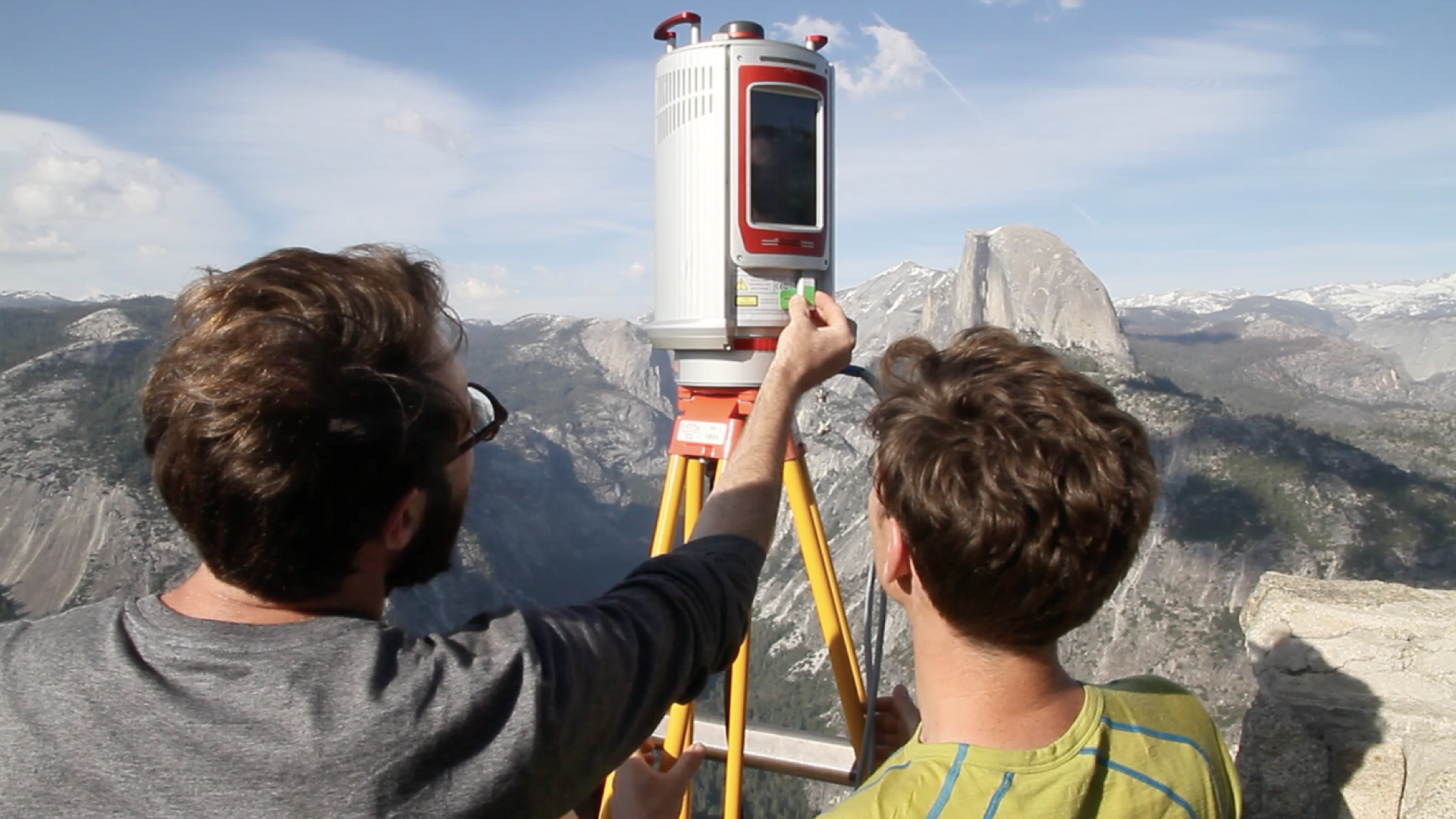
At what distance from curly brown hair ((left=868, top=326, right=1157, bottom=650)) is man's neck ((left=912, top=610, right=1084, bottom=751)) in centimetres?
4

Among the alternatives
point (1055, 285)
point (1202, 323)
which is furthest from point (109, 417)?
point (1202, 323)

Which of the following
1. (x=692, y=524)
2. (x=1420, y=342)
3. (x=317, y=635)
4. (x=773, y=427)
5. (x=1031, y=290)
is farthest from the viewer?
(x=1420, y=342)

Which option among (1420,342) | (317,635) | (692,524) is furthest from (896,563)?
(1420,342)

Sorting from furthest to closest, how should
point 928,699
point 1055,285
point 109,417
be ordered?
point 1055,285, point 109,417, point 928,699

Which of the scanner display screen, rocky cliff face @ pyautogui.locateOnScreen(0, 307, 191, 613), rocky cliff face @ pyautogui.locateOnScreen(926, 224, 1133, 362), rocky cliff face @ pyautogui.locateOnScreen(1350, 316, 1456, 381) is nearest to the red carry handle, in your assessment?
the scanner display screen

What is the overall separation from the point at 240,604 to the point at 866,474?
4.11 ft

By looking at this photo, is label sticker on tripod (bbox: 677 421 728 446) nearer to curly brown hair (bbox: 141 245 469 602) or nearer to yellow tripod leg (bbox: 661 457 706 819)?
yellow tripod leg (bbox: 661 457 706 819)

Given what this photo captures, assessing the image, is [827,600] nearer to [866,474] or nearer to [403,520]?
[866,474]

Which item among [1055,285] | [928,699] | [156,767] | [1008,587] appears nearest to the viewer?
[156,767]

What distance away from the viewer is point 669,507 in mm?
3021

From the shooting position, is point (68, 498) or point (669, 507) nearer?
point (669, 507)

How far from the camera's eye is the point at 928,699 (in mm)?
1926

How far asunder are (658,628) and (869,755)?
122 cm

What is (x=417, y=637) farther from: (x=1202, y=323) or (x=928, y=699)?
(x=1202, y=323)
